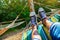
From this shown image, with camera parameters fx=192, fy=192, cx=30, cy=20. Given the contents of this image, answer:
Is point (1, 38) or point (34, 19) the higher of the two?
point (34, 19)

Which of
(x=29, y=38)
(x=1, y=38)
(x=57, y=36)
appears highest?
(x=57, y=36)

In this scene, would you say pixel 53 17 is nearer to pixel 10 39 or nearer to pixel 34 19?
pixel 34 19

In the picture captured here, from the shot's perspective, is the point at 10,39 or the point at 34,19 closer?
the point at 34,19

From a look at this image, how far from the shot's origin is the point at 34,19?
186 cm

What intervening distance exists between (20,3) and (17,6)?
0.06 meters

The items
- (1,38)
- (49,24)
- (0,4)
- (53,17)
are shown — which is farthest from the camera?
(0,4)

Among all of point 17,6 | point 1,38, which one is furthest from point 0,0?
point 1,38

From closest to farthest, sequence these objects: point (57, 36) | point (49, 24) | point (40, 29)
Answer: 1. point (57, 36)
2. point (49, 24)
3. point (40, 29)

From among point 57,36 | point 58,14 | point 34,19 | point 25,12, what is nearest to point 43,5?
point 25,12

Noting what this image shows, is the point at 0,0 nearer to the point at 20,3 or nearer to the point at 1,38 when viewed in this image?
the point at 20,3

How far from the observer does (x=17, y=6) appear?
2518 millimetres

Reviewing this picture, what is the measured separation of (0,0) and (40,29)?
84 centimetres

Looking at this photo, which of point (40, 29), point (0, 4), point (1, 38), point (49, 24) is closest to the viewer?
point (49, 24)

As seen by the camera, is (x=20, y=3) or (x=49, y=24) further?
(x=20, y=3)
